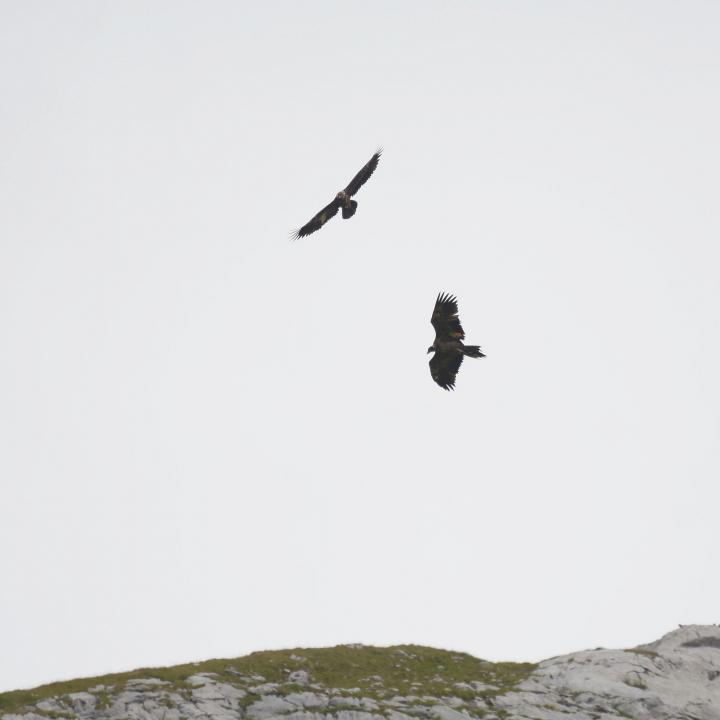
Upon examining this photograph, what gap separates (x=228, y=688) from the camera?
33344 millimetres

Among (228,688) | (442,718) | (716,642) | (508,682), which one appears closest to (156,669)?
(228,688)

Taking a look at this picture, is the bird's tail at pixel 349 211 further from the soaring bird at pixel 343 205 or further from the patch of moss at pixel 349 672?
the patch of moss at pixel 349 672

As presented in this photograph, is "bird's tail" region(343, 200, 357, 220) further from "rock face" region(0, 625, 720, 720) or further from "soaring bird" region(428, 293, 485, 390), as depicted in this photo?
"rock face" region(0, 625, 720, 720)

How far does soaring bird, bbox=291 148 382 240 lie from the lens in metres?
37.5

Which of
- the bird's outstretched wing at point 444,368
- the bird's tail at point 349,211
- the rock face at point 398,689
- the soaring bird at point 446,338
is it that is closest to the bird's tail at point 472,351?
the soaring bird at point 446,338

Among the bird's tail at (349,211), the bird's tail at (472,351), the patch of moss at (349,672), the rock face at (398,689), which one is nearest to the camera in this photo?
the bird's tail at (472,351)

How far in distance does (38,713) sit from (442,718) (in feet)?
42.3

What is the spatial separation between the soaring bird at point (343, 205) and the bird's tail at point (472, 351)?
8385mm

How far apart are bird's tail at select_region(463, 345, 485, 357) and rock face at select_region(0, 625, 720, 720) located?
12091 mm

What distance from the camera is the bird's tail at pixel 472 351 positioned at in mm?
31641

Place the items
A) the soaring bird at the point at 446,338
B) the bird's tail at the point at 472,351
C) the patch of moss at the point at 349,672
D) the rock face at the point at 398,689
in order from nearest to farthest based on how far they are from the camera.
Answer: the bird's tail at the point at 472,351, the rock face at the point at 398,689, the soaring bird at the point at 446,338, the patch of moss at the point at 349,672

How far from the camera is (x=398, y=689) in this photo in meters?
34.8

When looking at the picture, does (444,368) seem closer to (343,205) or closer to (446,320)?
(446,320)

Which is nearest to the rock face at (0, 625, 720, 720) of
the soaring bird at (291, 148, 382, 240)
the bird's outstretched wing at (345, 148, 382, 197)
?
the soaring bird at (291, 148, 382, 240)
